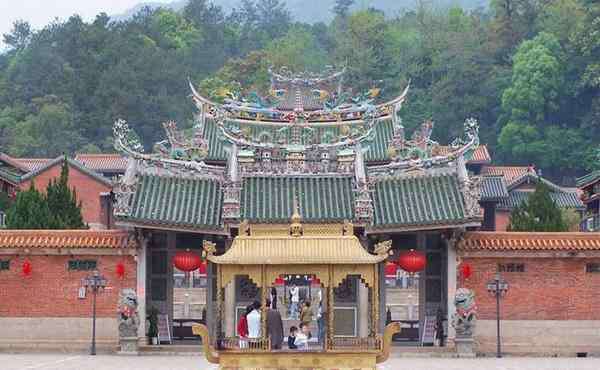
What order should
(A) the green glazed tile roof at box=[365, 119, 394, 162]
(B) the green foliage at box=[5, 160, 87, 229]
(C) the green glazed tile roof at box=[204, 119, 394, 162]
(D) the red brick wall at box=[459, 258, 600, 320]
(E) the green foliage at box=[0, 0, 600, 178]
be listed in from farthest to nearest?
1. (E) the green foliage at box=[0, 0, 600, 178]
2. (A) the green glazed tile roof at box=[365, 119, 394, 162]
3. (C) the green glazed tile roof at box=[204, 119, 394, 162]
4. (B) the green foliage at box=[5, 160, 87, 229]
5. (D) the red brick wall at box=[459, 258, 600, 320]

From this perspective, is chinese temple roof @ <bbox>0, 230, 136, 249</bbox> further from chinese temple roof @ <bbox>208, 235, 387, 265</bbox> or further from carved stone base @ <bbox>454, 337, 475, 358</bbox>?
chinese temple roof @ <bbox>208, 235, 387, 265</bbox>

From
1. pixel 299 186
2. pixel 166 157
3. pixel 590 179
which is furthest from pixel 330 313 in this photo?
pixel 590 179

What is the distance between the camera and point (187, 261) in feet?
146

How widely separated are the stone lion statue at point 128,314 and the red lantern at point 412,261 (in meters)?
7.51

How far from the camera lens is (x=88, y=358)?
41.5 meters

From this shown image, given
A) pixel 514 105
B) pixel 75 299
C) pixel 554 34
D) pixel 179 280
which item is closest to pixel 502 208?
pixel 179 280

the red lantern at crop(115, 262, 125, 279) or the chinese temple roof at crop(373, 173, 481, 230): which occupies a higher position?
the chinese temple roof at crop(373, 173, 481, 230)

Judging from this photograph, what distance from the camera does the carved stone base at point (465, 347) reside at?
4316 centimetres

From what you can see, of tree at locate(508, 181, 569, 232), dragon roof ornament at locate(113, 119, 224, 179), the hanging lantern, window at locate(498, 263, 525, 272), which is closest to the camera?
window at locate(498, 263, 525, 272)

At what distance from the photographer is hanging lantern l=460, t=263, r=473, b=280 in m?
43.7

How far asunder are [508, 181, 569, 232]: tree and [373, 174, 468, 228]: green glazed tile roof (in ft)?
25.3

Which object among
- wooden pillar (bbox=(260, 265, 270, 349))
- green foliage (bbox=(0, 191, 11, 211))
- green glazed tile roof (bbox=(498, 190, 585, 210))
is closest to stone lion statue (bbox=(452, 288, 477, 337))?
wooden pillar (bbox=(260, 265, 270, 349))

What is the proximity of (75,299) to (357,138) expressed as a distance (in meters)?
9.65

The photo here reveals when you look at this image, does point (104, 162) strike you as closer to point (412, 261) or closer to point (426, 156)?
point (426, 156)
